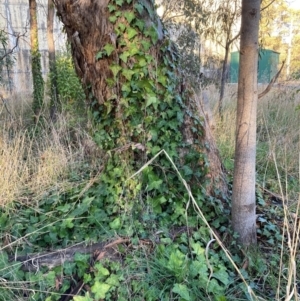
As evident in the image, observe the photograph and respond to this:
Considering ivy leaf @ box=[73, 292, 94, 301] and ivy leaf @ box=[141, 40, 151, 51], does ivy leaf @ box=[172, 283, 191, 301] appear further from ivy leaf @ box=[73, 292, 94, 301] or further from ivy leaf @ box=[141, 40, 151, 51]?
ivy leaf @ box=[141, 40, 151, 51]

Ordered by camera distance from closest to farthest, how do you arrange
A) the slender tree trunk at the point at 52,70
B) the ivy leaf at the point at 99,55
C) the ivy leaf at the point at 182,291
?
the ivy leaf at the point at 182,291 → the ivy leaf at the point at 99,55 → the slender tree trunk at the point at 52,70

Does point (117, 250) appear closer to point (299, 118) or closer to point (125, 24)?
point (125, 24)

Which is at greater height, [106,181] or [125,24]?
[125,24]

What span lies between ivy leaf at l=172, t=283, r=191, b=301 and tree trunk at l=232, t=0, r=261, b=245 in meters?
0.74

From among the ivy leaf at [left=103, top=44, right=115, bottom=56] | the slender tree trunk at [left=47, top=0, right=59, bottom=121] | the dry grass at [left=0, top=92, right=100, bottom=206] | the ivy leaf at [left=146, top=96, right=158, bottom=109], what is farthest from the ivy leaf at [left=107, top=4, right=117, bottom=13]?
the slender tree trunk at [left=47, top=0, right=59, bottom=121]

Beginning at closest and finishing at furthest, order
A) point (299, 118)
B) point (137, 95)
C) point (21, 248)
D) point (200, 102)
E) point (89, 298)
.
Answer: point (89, 298) → point (21, 248) → point (137, 95) → point (200, 102) → point (299, 118)

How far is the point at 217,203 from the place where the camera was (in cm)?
238

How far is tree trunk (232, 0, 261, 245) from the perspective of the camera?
197 centimetres

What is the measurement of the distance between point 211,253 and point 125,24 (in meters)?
1.71

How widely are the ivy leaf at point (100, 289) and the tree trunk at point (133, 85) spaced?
2.80ft

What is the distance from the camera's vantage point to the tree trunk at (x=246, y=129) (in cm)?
197

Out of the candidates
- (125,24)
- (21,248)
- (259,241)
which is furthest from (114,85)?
(259,241)

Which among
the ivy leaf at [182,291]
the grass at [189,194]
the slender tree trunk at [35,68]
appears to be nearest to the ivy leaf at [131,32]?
the grass at [189,194]

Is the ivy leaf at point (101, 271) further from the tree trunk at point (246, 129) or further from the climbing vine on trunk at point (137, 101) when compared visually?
the tree trunk at point (246, 129)
